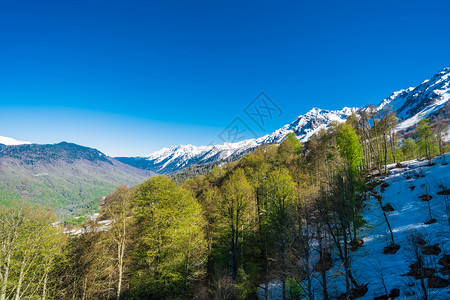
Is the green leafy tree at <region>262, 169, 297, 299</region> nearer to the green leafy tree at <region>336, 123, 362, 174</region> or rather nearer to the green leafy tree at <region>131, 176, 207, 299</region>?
the green leafy tree at <region>131, 176, 207, 299</region>

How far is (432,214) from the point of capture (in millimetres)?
20250

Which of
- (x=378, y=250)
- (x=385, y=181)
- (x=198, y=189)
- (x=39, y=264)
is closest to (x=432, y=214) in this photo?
(x=378, y=250)

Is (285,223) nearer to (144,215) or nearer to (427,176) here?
(144,215)

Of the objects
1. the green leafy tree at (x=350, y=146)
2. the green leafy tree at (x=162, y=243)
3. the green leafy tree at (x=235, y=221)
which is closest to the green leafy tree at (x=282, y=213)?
the green leafy tree at (x=235, y=221)

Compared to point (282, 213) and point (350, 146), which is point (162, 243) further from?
point (350, 146)

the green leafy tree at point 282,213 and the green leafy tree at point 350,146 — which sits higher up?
the green leafy tree at point 350,146

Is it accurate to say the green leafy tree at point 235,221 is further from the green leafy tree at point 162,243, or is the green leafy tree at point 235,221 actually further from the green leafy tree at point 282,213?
the green leafy tree at point 162,243

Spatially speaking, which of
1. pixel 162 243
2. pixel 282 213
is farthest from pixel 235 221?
pixel 162 243

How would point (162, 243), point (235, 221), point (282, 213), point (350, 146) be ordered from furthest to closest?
point (350, 146)
point (235, 221)
point (282, 213)
point (162, 243)

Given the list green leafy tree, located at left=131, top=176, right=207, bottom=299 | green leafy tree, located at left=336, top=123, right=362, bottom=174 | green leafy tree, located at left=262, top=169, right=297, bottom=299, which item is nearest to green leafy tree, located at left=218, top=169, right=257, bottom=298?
green leafy tree, located at left=262, top=169, right=297, bottom=299

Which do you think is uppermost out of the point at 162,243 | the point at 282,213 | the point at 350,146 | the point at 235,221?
the point at 350,146

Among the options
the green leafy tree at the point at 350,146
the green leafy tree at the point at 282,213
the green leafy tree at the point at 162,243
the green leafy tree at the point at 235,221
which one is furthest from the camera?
the green leafy tree at the point at 350,146

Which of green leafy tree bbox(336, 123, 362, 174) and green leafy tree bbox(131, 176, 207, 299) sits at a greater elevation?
green leafy tree bbox(336, 123, 362, 174)

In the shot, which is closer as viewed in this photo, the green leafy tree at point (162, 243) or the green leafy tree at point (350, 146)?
the green leafy tree at point (162, 243)
